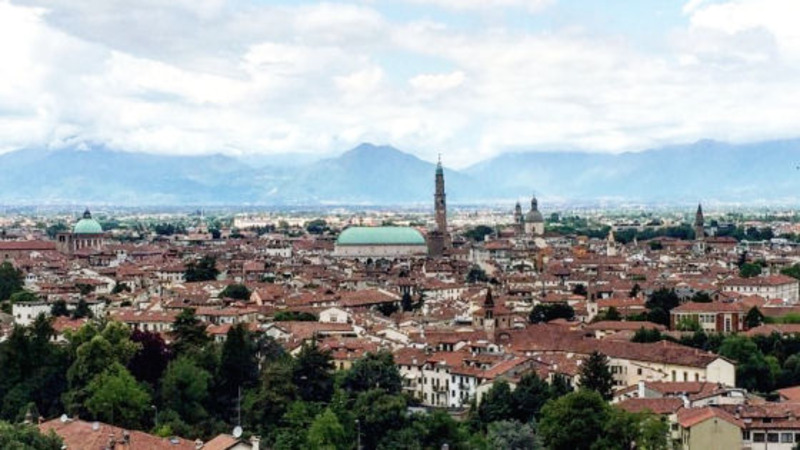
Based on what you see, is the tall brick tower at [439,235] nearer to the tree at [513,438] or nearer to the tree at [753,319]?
the tree at [753,319]

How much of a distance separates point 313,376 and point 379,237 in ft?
328

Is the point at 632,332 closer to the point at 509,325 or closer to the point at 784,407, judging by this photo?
the point at 509,325

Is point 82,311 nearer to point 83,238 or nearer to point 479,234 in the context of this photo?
point 83,238

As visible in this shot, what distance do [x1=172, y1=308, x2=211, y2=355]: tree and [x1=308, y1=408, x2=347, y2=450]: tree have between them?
12.3 m

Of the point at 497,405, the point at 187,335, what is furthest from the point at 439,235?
the point at 497,405

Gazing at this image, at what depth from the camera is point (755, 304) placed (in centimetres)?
6831

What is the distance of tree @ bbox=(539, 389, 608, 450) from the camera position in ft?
111

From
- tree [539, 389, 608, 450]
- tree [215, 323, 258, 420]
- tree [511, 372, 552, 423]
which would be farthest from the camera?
tree [215, 323, 258, 420]

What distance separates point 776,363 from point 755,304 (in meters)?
21.5

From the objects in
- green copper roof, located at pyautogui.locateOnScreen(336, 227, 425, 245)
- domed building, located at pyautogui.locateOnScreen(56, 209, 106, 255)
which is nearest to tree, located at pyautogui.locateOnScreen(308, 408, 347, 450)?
domed building, located at pyautogui.locateOnScreen(56, 209, 106, 255)

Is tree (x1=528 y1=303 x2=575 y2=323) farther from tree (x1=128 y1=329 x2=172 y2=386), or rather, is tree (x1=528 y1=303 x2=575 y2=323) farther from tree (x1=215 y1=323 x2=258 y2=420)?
tree (x1=128 y1=329 x2=172 y2=386)

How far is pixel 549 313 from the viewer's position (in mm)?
64688

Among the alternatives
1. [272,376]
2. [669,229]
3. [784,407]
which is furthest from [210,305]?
[669,229]

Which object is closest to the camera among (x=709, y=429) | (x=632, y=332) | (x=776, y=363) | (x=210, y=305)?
(x=709, y=429)
